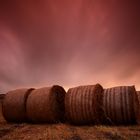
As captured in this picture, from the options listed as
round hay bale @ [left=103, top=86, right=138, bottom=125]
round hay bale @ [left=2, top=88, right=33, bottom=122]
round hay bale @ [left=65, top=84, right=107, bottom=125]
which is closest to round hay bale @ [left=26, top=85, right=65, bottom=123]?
round hay bale @ [left=2, top=88, right=33, bottom=122]

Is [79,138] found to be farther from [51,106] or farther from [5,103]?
[5,103]

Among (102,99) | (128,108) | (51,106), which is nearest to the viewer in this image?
(128,108)

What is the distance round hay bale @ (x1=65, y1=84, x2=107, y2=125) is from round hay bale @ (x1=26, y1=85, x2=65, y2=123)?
73cm

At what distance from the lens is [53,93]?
10.3 meters

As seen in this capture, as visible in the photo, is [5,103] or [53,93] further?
[5,103]

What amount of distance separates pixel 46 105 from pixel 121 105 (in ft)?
9.22

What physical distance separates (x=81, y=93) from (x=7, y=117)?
3.80 metres

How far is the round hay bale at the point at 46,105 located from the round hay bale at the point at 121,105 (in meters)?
2.05

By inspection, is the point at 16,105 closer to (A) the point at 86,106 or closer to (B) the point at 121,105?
(A) the point at 86,106

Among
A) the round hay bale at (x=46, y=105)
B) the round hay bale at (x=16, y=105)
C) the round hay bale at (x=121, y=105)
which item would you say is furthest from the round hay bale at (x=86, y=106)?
the round hay bale at (x=16, y=105)

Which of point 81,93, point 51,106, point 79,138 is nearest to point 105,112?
point 81,93

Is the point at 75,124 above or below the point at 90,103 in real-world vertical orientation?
below

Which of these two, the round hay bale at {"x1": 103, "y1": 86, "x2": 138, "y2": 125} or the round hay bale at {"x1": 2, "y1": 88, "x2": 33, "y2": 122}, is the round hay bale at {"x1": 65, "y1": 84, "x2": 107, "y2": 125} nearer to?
the round hay bale at {"x1": 103, "y1": 86, "x2": 138, "y2": 125}

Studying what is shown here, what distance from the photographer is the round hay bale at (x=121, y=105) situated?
28.2ft
